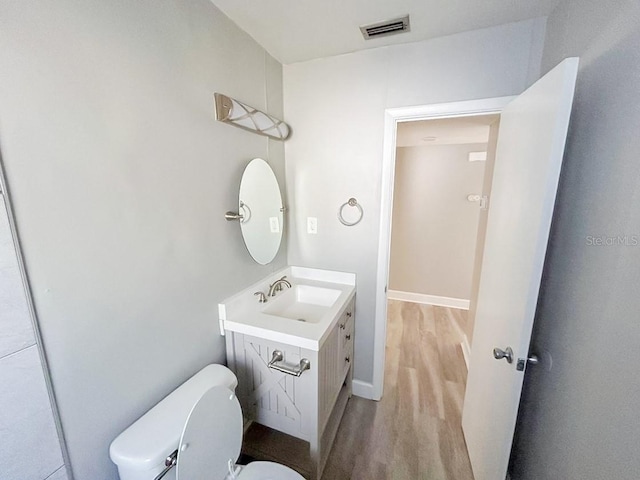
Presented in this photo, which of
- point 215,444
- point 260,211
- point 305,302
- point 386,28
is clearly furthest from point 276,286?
point 386,28

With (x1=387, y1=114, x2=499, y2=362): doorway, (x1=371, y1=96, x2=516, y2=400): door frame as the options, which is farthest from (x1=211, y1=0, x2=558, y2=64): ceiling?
(x1=387, y1=114, x2=499, y2=362): doorway

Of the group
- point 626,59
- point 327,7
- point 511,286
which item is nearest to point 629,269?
point 511,286

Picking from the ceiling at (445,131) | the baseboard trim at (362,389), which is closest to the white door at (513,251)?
the baseboard trim at (362,389)

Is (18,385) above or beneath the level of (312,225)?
beneath

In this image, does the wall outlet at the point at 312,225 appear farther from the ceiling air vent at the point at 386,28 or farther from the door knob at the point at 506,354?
the door knob at the point at 506,354

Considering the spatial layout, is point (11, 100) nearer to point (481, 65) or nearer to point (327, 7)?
point (327, 7)

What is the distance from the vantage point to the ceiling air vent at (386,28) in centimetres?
132

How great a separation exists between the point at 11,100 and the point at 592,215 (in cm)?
172

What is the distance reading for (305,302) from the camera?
1839 millimetres

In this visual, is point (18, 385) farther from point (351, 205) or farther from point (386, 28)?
point (386, 28)

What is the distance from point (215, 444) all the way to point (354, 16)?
6.57 feet

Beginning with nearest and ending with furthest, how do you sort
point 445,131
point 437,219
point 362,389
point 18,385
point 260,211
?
point 18,385 < point 260,211 < point 362,389 < point 445,131 < point 437,219

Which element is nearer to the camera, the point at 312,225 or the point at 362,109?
the point at 362,109

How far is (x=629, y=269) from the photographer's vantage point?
27.0 inches
